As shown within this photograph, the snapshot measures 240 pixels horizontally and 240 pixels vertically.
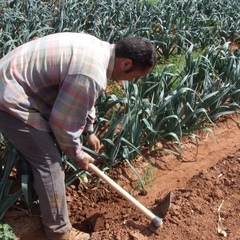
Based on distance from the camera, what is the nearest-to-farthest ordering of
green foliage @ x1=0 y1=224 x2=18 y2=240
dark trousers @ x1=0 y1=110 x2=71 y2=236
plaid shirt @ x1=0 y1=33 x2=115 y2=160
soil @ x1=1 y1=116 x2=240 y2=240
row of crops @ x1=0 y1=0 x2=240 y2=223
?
1. plaid shirt @ x1=0 y1=33 x2=115 y2=160
2. dark trousers @ x1=0 y1=110 x2=71 y2=236
3. green foliage @ x1=0 y1=224 x2=18 y2=240
4. soil @ x1=1 y1=116 x2=240 y2=240
5. row of crops @ x1=0 y1=0 x2=240 y2=223

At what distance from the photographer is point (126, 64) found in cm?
200

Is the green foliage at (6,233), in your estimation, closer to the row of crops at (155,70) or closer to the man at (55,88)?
the row of crops at (155,70)

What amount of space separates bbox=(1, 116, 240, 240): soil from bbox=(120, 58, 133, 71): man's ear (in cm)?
103

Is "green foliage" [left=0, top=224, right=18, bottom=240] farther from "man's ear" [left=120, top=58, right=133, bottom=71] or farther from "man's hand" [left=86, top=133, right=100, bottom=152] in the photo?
"man's ear" [left=120, top=58, right=133, bottom=71]

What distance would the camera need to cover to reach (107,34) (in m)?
4.62

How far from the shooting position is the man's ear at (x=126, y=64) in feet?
6.52

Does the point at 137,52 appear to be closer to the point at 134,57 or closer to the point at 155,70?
the point at 134,57

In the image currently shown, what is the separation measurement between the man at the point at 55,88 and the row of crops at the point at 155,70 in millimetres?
179

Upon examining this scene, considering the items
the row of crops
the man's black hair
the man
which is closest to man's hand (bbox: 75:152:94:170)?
the man

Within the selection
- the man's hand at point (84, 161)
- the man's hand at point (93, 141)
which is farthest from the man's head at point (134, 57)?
the man's hand at point (93, 141)

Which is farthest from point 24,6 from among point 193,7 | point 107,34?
point 193,7

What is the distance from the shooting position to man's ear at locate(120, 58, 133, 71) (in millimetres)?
1988

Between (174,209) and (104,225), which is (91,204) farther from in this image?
(174,209)

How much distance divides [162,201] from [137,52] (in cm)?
119
